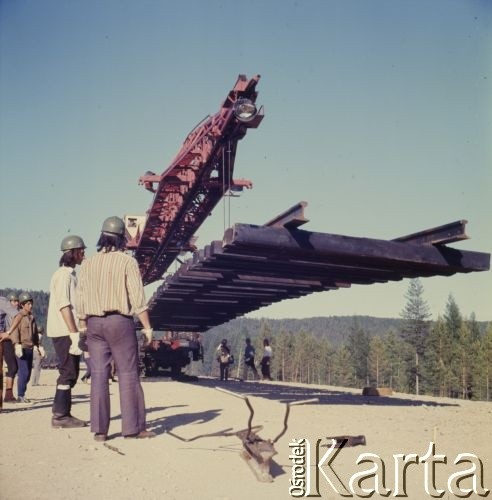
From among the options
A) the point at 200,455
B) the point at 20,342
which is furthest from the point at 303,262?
the point at 200,455

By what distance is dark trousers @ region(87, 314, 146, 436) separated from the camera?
491cm

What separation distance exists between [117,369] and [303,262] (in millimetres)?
5361

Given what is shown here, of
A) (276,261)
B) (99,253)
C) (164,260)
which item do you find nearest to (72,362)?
(99,253)

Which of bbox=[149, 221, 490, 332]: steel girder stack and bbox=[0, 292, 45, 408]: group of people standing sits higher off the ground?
bbox=[149, 221, 490, 332]: steel girder stack

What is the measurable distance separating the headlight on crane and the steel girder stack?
205 inches

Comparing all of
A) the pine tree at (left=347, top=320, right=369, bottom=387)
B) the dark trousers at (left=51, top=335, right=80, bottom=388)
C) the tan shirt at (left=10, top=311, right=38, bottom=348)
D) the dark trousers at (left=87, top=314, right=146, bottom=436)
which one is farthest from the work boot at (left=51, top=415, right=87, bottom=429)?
the pine tree at (left=347, top=320, right=369, bottom=387)

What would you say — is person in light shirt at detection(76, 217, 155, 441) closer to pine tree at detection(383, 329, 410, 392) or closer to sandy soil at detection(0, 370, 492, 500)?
sandy soil at detection(0, 370, 492, 500)

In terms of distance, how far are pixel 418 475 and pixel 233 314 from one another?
13.4 metres

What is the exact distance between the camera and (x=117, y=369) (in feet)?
16.3

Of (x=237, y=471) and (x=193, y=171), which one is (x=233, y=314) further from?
(x=237, y=471)

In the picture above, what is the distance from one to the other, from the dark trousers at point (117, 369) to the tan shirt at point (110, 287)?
4.1 inches

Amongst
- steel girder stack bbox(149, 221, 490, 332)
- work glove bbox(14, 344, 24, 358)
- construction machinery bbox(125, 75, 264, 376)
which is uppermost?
construction machinery bbox(125, 75, 264, 376)

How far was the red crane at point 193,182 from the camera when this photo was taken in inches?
612

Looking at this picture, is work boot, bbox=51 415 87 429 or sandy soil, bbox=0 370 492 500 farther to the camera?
work boot, bbox=51 415 87 429
